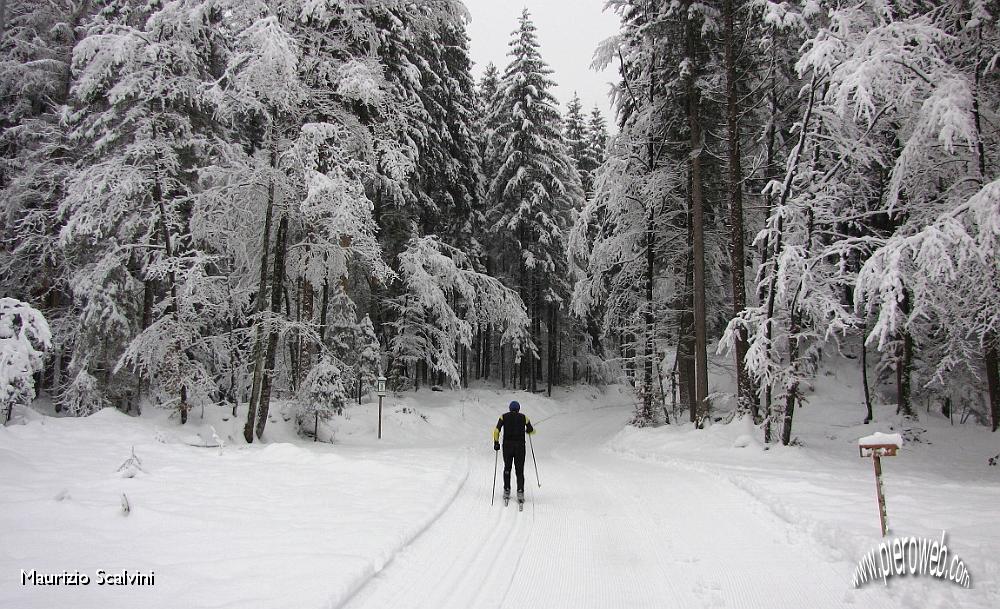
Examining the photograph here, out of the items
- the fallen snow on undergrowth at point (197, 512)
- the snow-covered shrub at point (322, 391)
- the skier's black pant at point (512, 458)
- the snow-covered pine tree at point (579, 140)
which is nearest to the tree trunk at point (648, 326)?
the fallen snow on undergrowth at point (197, 512)

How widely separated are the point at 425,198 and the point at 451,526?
16180mm

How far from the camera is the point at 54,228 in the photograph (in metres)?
17.1

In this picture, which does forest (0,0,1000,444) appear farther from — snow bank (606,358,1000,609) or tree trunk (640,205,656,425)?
snow bank (606,358,1000,609)

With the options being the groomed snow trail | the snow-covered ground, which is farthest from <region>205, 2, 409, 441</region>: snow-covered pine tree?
the groomed snow trail

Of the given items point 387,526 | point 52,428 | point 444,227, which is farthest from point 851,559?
point 444,227

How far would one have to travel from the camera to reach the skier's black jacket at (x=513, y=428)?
8.82m

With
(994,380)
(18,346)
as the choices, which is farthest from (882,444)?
(18,346)

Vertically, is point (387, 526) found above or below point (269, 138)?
below

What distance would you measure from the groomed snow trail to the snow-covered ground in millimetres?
29

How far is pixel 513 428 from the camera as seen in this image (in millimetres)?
8938

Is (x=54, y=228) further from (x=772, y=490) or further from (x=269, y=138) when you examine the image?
(x=772, y=490)

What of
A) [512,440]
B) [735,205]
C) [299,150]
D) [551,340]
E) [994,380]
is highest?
[299,150]

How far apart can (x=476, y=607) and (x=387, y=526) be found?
226cm

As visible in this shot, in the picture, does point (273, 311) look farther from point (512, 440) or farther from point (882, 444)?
point (882, 444)
